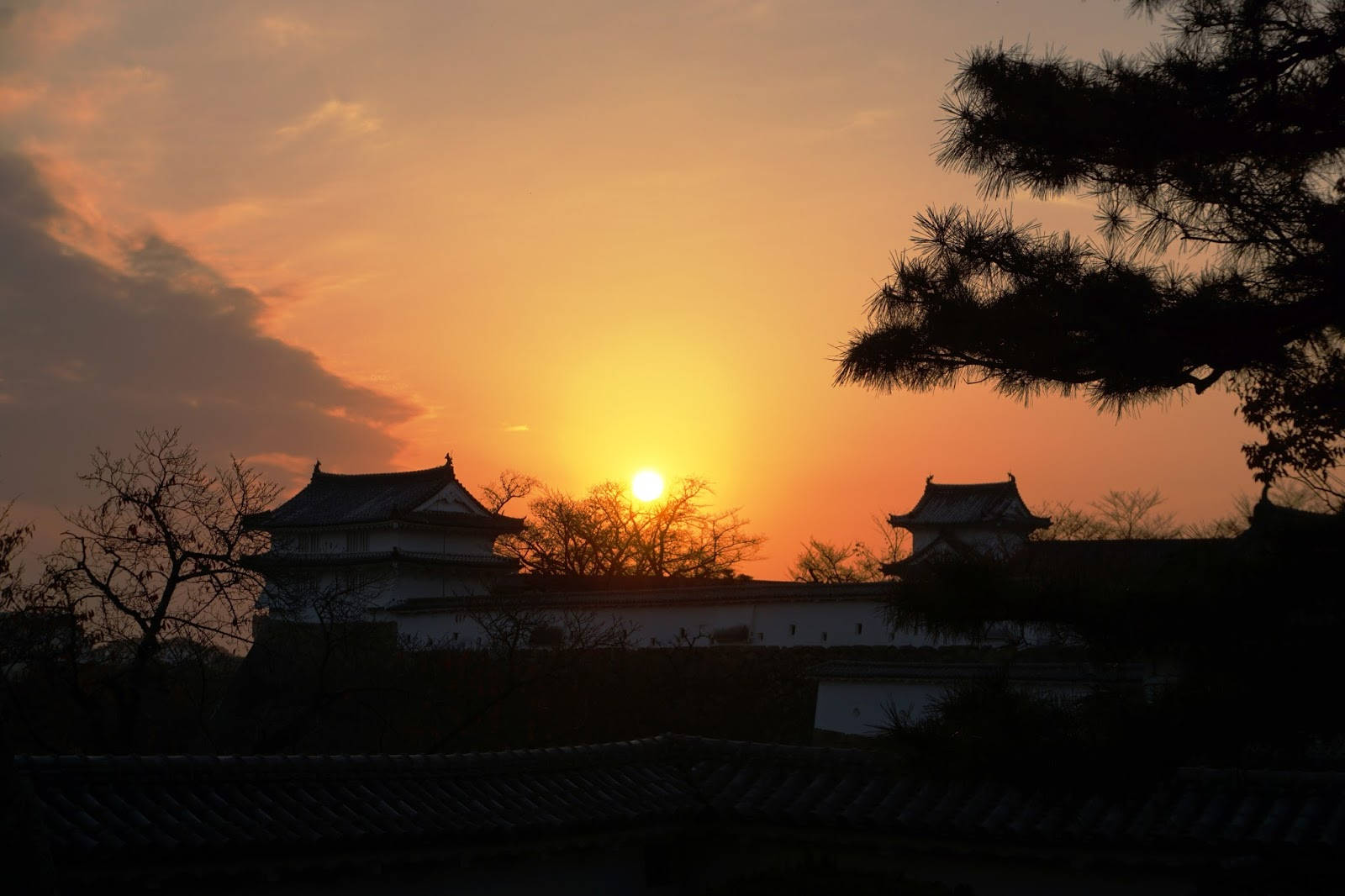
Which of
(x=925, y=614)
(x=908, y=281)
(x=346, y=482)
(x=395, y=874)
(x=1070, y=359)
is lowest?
(x=395, y=874)

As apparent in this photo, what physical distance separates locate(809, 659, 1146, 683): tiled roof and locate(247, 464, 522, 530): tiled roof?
618 inches

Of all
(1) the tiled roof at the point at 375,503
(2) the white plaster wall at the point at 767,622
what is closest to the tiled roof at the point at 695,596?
(2) the white plaster wall at the point at 767,622

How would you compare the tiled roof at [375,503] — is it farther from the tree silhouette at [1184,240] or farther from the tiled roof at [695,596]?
the tree silhouette at [1184,240]

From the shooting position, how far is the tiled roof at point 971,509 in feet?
112

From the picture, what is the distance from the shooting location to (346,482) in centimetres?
3488

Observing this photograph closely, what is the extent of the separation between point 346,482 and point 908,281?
29.6 m

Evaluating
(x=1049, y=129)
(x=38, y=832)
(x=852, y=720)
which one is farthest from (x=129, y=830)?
(x=852, y=720)

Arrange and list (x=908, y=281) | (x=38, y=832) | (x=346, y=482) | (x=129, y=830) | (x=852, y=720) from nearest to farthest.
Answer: (x=38, y=832) < (x=129, y=830) < (x=908, y=281) < (x=852, y=720) < (x=346, y=482)

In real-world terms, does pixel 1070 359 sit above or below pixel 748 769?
above

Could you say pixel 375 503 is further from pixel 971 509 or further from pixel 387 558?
pixel 971 509

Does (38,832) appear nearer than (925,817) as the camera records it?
Yes

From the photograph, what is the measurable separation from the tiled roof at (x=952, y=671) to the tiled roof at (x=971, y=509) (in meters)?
16.1

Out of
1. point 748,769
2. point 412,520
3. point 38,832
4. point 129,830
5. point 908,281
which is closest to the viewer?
point 38,832

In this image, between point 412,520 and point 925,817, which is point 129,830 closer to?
point 925,817
